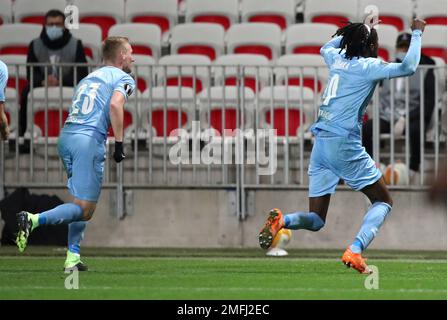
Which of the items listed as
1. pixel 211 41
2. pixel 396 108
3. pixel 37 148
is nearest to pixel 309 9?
pixel 211 41

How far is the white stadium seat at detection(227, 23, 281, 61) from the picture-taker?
18016mm

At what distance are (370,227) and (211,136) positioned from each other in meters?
5.18

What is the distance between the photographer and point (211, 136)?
1602 centimetres

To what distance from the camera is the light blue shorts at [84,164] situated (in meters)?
11.3

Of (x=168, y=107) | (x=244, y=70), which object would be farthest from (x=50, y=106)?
(x=244, y=70)

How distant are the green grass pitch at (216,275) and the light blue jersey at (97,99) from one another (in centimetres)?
126

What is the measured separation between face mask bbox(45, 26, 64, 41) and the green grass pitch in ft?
9.58

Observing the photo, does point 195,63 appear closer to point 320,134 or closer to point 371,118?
point 371,118

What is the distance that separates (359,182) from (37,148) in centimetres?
607

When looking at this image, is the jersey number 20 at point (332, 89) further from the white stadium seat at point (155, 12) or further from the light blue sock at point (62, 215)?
the white stadium seat at point (155, 12)

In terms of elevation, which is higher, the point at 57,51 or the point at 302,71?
the point at 57,51

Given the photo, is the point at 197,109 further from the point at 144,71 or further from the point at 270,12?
the point at 270,12
